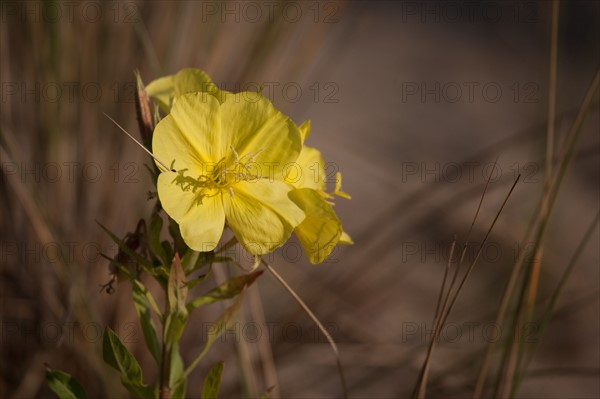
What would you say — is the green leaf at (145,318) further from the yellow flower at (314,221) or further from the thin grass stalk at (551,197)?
the thin grass stalk at (551,197)

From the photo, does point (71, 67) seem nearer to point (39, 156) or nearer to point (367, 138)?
point (39, 156)

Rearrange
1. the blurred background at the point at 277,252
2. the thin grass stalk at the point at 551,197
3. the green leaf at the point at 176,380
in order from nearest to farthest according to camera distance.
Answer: the green leaf at the point at 176,380
the thin grass stalk at the point at 551,197
the blurred background at the point at 277,252

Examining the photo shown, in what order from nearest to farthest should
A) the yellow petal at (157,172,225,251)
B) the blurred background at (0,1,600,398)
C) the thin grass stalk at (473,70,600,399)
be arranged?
the yellow petal at (157,172,225,251) → the thin grass stalk at (473,70,600,399) → the blurred background at (0,1,600,398)

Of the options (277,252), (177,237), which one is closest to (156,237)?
(177,237)

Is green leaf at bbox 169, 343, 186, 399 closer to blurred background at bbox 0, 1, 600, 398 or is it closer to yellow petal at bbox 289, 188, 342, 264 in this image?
yellow petal at bbox 289, 188, 342, 264

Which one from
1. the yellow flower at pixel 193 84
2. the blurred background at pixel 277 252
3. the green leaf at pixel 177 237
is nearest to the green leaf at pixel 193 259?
the green leaf at pixel 177 237

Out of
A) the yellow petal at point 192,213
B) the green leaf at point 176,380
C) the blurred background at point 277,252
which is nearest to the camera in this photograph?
the yellow petal at point 192,213

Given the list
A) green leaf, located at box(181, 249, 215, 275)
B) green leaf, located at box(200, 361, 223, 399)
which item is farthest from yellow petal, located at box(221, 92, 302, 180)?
green leaf, located at box(200, 361, 223, 399)
